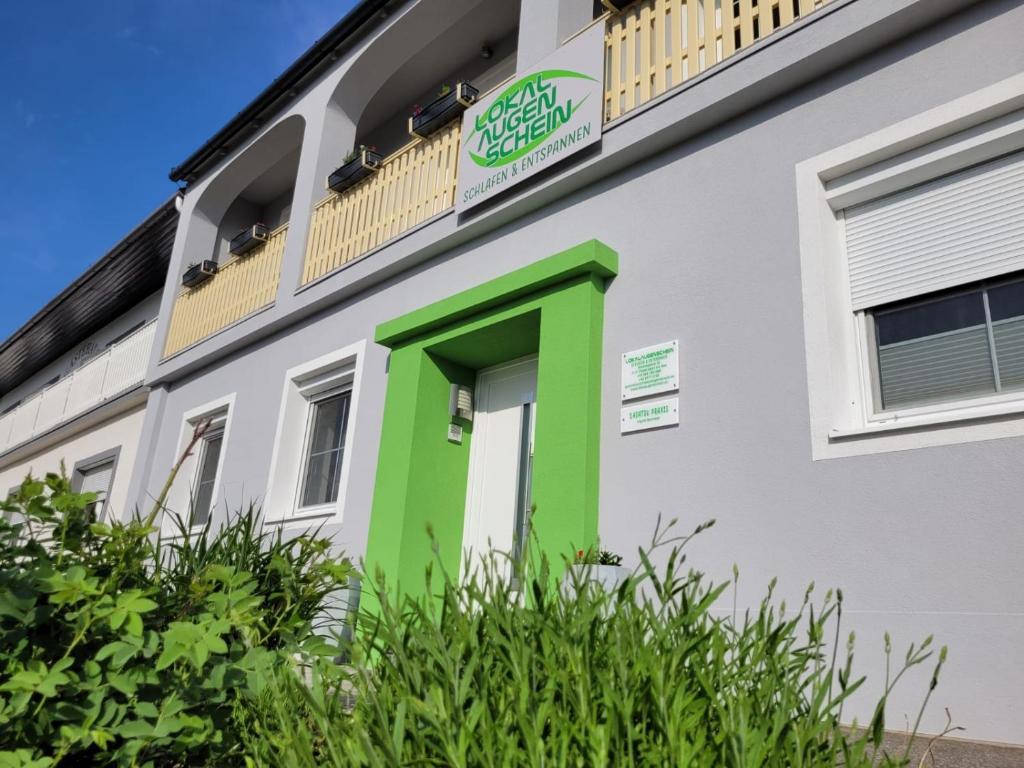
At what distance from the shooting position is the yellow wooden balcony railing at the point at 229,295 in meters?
9.11

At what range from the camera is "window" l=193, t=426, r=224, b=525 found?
30.9 ft

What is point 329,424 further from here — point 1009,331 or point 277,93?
point 1009,331

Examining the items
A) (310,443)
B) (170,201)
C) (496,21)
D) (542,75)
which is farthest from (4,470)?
(542,75)

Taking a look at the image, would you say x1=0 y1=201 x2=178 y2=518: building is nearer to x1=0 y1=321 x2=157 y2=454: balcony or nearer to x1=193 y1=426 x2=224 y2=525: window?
x1=0 y1=321 x2=157 y2=454: balcony

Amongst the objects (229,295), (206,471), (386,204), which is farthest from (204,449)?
(386,204)

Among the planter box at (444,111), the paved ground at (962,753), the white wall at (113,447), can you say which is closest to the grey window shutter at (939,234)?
the paved ground at (962,753)

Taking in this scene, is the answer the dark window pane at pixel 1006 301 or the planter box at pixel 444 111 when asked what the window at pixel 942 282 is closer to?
the dark window pane at pixel 1006 301

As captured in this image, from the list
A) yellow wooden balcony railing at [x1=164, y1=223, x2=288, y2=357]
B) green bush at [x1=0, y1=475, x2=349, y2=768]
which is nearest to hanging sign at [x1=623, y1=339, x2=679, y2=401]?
green bush at [x1=0, y1=475, x2=349, y2=768]

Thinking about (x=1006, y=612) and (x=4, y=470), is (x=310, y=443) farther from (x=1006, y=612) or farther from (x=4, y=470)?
(x=4, y=470)

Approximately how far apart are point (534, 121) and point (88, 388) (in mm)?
11155

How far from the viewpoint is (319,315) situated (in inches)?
316

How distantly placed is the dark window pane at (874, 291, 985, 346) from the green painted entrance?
5.43 feet

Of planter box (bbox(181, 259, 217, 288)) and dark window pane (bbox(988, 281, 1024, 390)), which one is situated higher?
planter box (bbox(181, 259, 217, 288))

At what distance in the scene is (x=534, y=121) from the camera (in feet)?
19.1
